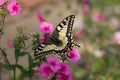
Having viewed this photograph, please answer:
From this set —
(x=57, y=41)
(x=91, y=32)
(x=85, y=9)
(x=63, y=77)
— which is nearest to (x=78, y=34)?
(x=91, y=32)

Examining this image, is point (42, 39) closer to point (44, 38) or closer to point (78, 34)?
point (44, 38)

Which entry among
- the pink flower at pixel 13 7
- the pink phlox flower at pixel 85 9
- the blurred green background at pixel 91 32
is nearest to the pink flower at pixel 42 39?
the pink flower at pixel 13 7

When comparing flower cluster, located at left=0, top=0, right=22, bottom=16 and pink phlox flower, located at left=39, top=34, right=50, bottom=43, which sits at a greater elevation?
flower cluster, located at left=0, top=0, right=22, bottom=16

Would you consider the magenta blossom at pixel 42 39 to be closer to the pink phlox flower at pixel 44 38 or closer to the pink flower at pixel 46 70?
the pink phlox flower at pixel 44 38

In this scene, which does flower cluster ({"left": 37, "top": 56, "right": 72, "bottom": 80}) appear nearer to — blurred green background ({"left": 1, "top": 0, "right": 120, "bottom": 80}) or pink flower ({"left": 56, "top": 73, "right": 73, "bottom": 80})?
pink flower ({"left": 56, "top": 73, "right": 73, "bottom": 80})

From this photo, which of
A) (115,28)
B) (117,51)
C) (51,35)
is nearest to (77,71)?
(117,51)

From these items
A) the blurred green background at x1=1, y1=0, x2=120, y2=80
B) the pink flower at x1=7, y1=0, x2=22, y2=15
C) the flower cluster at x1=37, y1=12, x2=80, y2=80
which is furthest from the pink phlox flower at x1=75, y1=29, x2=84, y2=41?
the pink flower at x1=7, y1=0, x2=22, y2=15

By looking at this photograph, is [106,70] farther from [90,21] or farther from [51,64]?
[51,64]
